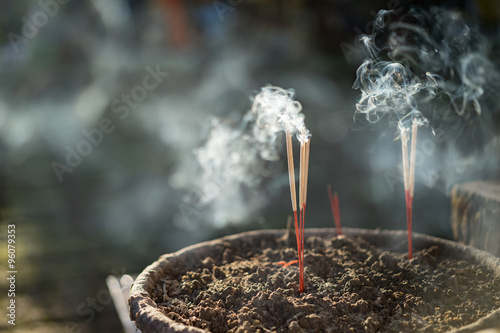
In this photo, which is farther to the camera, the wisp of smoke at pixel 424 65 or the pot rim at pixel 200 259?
the wisp of smoke at pixel 424 65

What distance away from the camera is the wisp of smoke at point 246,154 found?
93.4 inches

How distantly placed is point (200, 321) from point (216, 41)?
703 cm

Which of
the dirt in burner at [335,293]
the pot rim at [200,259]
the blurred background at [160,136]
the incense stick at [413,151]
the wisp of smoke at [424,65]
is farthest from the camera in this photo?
the blurred background at [160,136]

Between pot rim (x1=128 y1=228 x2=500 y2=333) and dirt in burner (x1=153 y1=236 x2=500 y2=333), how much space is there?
0.06 meters

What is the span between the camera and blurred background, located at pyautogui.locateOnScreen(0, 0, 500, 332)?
4.20 meters

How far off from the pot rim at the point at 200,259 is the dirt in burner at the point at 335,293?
0.06m

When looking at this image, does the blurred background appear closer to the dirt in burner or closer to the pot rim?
the pot rim

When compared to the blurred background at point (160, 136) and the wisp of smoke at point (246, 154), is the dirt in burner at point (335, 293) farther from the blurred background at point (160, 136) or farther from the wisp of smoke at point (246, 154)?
the blurred background at point (160, 136)

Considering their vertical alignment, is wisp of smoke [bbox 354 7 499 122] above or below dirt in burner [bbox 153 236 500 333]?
above

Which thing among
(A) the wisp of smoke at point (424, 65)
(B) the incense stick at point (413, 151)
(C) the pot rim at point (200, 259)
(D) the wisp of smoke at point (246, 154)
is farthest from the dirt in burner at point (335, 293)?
(A) the wisp of smoke at point (424, 65)

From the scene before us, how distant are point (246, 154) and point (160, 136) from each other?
5.03 metres

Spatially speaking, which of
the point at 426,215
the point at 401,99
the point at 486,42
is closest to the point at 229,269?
the point at 401,99

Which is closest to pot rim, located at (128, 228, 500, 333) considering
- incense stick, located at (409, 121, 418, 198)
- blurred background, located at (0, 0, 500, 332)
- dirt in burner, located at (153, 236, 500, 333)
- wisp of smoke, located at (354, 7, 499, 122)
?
dirt in burner, located at (153, 236, 500, 333)

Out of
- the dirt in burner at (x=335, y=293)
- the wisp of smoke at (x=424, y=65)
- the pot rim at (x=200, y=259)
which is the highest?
the wisp of smoke at (x=424, y=65)
